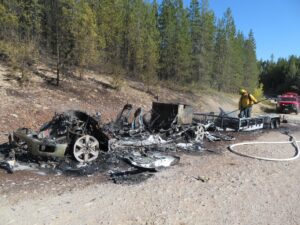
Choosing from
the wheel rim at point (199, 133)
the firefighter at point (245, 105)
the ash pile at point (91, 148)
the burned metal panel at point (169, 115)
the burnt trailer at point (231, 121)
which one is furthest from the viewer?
the firefighter at point (245, 105)

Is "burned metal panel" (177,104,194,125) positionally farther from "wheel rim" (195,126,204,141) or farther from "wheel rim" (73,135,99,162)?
"wheel rim" (73,135,99,162)

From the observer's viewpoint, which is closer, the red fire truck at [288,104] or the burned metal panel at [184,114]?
the burned metal panel at [184,114]

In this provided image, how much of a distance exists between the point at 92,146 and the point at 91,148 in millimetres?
59

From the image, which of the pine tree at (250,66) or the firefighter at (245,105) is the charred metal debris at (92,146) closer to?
the firefighter at (245,105)

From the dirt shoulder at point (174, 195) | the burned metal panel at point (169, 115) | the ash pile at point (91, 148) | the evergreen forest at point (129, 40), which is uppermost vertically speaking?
the evergreen forest at point (129, 40)

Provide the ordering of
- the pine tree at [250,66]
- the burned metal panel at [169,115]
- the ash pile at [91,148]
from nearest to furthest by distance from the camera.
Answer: the ash pile at [91,148] < the burned metal panel at [169,115] < the pine tree at [250,66]

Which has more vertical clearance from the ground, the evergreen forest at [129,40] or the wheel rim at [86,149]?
the evergreen forest at [129,40]

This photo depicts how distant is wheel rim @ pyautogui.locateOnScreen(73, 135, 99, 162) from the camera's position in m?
8.41

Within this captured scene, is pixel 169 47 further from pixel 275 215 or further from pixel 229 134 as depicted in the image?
pixel 275 215

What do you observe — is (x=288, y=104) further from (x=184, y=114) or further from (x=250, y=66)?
(x=250, y=66)

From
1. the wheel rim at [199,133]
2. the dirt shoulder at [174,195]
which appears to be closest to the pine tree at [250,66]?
the wheel rim at [199,133]

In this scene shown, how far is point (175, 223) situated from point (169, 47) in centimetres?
3288

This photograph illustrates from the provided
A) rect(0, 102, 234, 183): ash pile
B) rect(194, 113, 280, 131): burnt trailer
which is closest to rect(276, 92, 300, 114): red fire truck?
rect(194, 113, 280, 131): burnt trailer

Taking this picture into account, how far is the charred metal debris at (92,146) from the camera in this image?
7.98 meters
